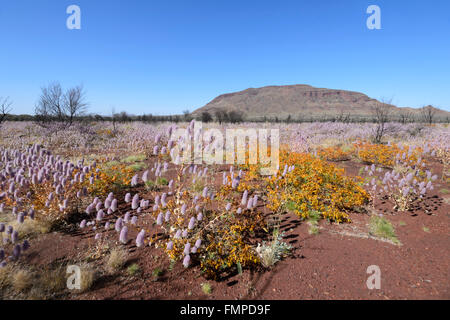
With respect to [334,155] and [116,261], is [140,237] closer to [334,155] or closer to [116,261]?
[116,261]

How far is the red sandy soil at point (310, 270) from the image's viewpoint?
259 centimetres

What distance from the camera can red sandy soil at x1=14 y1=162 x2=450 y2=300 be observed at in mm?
2588

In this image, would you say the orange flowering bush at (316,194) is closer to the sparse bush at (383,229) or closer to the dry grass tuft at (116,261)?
the sparse bush at (383,229)

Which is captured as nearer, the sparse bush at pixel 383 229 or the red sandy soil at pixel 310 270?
the red sandy soil at pixel 310 270

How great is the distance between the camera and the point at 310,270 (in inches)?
119

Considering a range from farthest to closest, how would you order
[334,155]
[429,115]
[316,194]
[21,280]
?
[429,115], [334,155], [316,194], [21,280]

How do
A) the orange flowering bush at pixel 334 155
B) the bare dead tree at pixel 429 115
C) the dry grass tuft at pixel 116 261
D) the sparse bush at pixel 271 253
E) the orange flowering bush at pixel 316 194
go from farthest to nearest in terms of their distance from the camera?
the bare dead tree at pixel 429 115 < the orange flowering bush at pixel 334 155 < the orange flowering bush at pixel 316 194 < the sparse bush at pixel 271 253 < the dry grass tuft at pixel 116 261

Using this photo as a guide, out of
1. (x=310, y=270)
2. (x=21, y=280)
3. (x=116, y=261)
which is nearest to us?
(x=21, y=280)

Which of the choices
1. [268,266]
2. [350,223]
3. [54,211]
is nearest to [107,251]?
[54,211]

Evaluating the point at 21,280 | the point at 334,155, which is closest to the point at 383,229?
the point at 21,280

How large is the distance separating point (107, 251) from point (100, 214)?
633 mm

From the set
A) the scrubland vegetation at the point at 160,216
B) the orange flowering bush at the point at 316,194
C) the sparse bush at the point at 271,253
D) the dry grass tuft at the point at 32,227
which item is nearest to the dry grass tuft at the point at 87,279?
the scrubland vegetation at the point at 160,216
